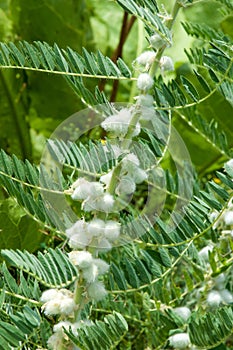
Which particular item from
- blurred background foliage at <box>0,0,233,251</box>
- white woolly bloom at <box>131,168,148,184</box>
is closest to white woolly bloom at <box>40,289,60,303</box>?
white woolly bloom at <box>131,168,148,184</box>

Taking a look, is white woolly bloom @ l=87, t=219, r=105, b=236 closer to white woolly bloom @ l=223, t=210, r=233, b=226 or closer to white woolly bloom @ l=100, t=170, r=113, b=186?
white woolly bloom @ l=100, t=170, r=113, b=186

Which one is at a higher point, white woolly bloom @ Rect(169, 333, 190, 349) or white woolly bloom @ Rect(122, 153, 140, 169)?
white woolly bloom @ Rect(122, 153, 140, 169)

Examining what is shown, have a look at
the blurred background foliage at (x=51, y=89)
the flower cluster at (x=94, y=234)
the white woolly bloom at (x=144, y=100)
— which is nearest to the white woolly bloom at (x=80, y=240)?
the flower cluster at (x=94, y=234)

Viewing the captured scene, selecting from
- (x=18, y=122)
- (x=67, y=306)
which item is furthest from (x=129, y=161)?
(x=18, y=122)

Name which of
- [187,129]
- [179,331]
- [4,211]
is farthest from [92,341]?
[187,129]

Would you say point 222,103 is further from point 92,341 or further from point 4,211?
point 92,341

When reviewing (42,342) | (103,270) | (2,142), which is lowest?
(2,142)

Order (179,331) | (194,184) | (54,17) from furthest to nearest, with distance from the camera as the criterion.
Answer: (54,17) → (194,184) → (179,331)
